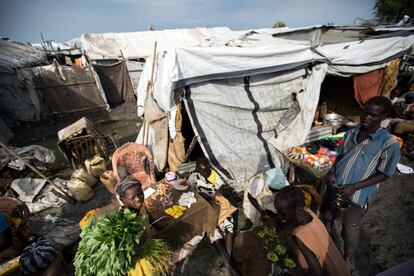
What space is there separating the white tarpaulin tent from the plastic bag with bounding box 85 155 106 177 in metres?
2.09

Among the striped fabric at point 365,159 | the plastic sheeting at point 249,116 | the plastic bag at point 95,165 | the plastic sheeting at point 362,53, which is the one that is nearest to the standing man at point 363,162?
the striped fabric at point 365,159

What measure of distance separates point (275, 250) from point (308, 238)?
35.9 inches

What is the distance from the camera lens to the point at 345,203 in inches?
104

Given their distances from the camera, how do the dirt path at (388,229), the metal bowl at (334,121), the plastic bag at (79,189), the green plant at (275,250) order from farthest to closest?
the metal bowl at (334,121)
the plastic bag at (79,189)
the dirt path at (388,229)
the green plant at (275,250)

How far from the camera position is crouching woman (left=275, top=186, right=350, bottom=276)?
1.77 metres

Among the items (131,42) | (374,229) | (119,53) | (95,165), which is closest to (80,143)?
(95,165)

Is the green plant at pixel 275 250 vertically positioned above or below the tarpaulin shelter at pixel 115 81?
below

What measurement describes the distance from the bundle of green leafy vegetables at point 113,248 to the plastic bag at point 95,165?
147 inches

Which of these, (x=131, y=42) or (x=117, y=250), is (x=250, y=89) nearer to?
(x=117, y=250)

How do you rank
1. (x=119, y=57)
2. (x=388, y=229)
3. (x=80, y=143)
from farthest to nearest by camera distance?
(x=119, y=57)
(x=80, y=143)
(x=388, y=229)

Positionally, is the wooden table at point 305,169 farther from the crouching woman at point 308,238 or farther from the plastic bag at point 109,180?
the plastic bag at point 109,180

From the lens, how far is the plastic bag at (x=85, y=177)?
477 cm

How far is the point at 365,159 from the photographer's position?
238 cm

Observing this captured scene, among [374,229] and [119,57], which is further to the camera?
[119,57]
